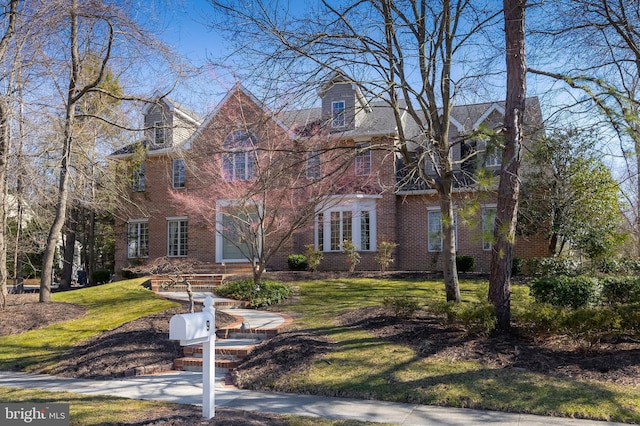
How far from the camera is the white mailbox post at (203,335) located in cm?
548

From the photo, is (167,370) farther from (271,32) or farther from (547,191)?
(547,191)

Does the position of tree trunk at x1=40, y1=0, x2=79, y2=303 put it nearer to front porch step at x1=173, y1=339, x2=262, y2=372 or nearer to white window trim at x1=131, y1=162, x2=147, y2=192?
front porch step at x1=173, y1=339, x2=262, y2=372

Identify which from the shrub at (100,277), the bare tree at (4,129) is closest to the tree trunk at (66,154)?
the bare tree at (4,129)

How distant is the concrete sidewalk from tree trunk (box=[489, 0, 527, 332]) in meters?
3.39

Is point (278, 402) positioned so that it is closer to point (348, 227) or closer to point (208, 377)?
point (208, 377)

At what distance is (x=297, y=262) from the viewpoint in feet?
73.6

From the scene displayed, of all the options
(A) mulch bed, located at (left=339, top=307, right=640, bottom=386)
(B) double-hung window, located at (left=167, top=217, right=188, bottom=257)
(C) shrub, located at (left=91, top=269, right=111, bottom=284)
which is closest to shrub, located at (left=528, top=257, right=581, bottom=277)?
(A) mulch bed, located at (left=339, top=307, right=640, bottom=386)

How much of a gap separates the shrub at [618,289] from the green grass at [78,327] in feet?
35.1

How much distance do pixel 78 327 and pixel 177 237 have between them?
45.5 feet

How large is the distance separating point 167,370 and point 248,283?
7537 mm

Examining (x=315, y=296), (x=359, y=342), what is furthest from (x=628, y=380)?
(x=315, y=296)

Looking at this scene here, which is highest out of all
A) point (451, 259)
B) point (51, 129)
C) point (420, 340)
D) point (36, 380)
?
point (51, 129)

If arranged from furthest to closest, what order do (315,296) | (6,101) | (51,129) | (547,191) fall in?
(547,191)
(315,296)
(51,129)
(6,101)

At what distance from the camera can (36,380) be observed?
29.2 ft
